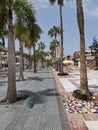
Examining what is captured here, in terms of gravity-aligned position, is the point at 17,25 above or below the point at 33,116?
above

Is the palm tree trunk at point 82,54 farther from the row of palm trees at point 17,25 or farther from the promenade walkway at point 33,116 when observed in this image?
the promenade walkway at point 33,116

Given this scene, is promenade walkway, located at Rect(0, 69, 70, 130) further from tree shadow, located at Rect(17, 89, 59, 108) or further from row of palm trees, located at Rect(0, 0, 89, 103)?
row of palm trees, located at Rect(0, 0, 89, 103)

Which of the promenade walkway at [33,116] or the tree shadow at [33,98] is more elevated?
the tree shadow at [33,98]

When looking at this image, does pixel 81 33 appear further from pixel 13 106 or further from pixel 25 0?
pixel 13 106

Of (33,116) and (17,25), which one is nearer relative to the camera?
(33,116)

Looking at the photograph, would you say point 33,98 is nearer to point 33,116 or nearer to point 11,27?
point 11,27

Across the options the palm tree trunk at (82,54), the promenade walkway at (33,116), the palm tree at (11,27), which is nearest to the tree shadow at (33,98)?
the promenade walkway at (33,116)

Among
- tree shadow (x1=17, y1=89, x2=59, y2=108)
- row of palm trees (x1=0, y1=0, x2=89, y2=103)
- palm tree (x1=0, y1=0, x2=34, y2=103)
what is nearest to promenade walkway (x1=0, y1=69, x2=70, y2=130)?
tree shadow (x1=17, y1=89, x2=59, y2=108)

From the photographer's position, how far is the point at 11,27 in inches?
471

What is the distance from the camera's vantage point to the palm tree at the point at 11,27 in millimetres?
11594

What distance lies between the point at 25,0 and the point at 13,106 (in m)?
5.05

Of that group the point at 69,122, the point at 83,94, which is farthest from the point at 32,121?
the point at 83,94

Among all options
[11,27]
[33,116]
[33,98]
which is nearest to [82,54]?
[33,98]

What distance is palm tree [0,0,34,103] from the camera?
1159 centimetres
